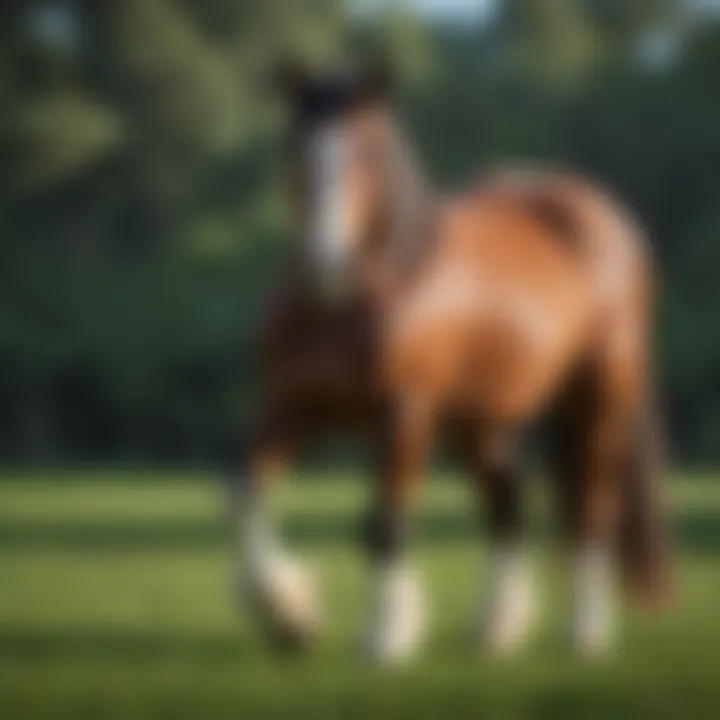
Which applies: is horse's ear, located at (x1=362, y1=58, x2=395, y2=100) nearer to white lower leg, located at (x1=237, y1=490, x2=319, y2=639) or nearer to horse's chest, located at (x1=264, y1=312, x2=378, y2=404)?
horse's chest, located at (x1=264, y1=312, x2=378, y2=404)

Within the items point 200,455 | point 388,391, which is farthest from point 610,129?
point 200,455

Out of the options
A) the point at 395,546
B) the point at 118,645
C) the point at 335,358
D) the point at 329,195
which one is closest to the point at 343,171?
the point at 329,195

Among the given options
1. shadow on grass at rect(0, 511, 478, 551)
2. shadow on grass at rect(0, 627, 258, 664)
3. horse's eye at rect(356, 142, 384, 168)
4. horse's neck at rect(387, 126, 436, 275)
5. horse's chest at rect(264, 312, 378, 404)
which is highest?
horse's eye at rect(356, 142, 384, 168)

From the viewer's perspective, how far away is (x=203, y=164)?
1424 mm

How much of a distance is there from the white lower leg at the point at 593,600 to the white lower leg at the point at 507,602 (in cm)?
3

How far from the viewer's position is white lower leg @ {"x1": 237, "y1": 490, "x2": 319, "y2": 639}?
137 centimetres

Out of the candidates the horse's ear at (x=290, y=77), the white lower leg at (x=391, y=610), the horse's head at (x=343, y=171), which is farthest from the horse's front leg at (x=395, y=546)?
Answer: the horse's ear at (x=290, y=77)

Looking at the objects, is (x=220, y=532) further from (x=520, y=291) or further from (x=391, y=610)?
(x=520, y=291)

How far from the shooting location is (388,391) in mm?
1366

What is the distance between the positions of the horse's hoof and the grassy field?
0.04 ft

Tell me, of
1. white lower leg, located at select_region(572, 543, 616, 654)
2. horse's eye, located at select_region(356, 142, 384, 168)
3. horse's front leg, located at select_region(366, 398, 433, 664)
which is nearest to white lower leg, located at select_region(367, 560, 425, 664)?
horse's front leg, located at select_region(366, 398, 433, 664)

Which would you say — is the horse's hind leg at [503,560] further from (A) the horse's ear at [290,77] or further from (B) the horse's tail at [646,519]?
(A) the horse's ear at [290,77]

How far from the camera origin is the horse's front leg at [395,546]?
138cm

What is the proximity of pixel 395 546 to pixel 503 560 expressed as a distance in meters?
0.09
